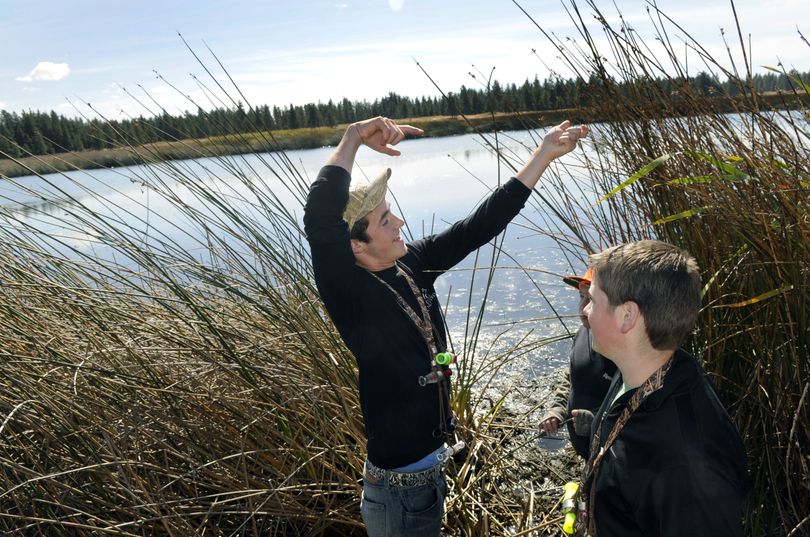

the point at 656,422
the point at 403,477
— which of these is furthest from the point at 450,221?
the point at 656,422

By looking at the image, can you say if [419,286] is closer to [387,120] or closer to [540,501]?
[387,120]

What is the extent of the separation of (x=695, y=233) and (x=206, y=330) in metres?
1.84

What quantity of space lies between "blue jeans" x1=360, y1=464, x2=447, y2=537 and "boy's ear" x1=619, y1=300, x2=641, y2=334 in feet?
2.69

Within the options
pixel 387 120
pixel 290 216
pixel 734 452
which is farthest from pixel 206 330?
pixel 734 452

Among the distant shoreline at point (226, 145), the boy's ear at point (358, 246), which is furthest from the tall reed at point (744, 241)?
the boy's ear at point (358, 246)

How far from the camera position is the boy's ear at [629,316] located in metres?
1.40

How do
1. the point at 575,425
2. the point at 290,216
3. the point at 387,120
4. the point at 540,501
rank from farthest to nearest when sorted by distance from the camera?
the point at 290,216 < the point at 540,501 < the point at 387,120 < the point at 575,425

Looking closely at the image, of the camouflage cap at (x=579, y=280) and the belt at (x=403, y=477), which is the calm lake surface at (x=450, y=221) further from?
the belt at (x=403, y=477)

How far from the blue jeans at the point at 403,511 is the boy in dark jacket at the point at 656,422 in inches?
24.2

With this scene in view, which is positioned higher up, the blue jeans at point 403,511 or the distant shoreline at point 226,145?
the distant shoreline at point 226,145

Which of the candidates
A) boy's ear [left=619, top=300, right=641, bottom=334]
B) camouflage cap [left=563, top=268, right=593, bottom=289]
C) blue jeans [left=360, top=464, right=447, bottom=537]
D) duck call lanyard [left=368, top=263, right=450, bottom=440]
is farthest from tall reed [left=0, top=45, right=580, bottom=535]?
boy's ear [left=619, top=300, right=641, bottom=334]

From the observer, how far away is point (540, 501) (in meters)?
2.92

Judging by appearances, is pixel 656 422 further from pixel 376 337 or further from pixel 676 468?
pixel 376 337

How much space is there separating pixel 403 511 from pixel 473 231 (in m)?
0.90
